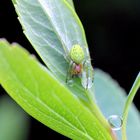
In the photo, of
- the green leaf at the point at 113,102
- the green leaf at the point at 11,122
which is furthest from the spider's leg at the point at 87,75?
the green leaf at the point at 11,122

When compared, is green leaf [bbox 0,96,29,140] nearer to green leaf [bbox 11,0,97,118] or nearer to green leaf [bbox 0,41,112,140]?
green leaf [bbox 11,0,97,118]

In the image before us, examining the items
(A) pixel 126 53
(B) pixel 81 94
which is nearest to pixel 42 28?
(B) pixel 81 94

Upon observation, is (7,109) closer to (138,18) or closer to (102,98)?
(102,98)

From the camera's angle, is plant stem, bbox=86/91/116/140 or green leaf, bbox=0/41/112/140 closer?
green leaf, bbox=0/41/112/140

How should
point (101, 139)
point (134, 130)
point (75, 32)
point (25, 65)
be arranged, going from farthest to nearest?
point (134, 130) < point (75, 32) < point (101, 139) < point (25, 65)

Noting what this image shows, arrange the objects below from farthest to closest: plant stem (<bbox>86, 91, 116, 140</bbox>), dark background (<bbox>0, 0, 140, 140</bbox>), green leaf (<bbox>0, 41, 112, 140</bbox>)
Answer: dark background (<bbox>0, 0, 140, 140</bbox>) < plant stem (<bbox>86, 91, 116, 140</bbox>) < green leaf (<bbox>0, 41, 112, 140</bbox>)

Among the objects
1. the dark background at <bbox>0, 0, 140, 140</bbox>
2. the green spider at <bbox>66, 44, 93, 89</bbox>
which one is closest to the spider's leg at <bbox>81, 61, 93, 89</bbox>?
the green spider at <bbox>66, 44, 93, 89</bbox>

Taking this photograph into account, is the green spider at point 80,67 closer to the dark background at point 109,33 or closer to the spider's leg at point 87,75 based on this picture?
the spider's leg at point 87,75
